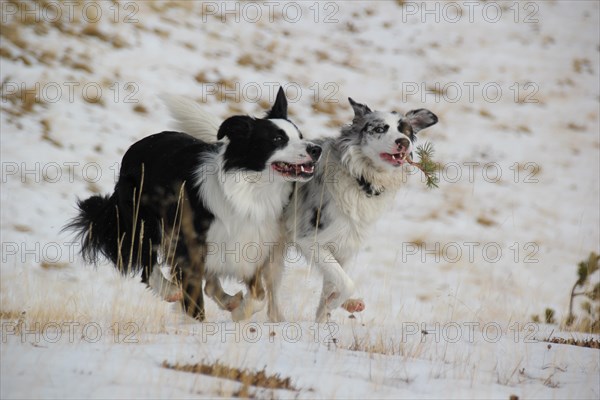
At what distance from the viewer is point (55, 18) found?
13406 millimetres

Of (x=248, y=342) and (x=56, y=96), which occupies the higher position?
(x=56, y=96)

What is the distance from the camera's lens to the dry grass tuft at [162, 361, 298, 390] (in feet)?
11.2

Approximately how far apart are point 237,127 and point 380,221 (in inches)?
240

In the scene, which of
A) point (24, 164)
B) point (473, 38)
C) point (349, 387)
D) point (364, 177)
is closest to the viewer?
point (349, 387)

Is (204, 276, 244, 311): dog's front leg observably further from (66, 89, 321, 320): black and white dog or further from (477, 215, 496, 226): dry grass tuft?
(477, 215, 496, 226): dry grass tuft

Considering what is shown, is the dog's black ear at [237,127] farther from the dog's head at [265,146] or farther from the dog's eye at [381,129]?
the dog's eye at [381,129]

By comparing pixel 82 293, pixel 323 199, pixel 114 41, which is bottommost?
pixel 82 293

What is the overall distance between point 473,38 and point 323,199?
1407 cm

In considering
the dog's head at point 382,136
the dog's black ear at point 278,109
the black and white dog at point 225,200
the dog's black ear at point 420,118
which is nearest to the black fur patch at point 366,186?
the dog's head at point 382,136

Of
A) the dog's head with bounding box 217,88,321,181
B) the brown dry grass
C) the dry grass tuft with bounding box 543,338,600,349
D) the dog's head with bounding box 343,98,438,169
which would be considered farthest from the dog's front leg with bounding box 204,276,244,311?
the dry grass tuft with bounding box 543,338,600,349

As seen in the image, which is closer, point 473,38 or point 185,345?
point 185,345

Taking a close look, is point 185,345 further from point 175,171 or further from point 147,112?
point 147,112

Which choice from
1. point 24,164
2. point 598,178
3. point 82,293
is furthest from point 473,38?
point 82,293

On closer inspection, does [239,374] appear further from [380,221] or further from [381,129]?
[380,221]
